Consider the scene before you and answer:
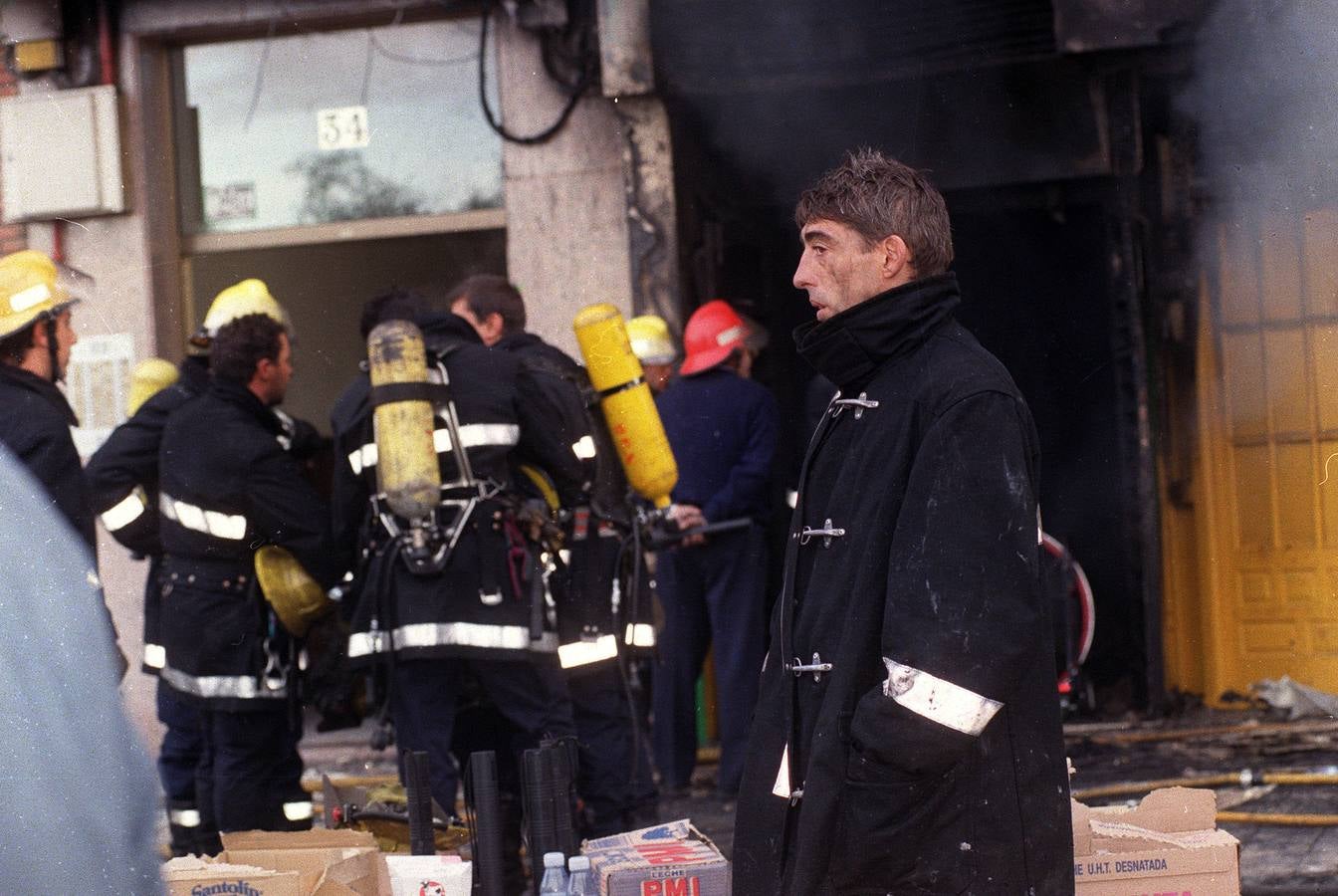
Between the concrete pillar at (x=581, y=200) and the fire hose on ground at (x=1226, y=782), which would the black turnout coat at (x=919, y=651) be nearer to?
the fire hose on ground at (x=1226, y=782)

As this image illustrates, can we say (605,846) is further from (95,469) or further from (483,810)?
(95,469)

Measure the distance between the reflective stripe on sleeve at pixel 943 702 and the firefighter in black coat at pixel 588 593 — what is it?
10.1 ft

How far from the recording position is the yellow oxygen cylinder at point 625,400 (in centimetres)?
602

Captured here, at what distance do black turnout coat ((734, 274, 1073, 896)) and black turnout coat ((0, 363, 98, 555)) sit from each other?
9.10 ft

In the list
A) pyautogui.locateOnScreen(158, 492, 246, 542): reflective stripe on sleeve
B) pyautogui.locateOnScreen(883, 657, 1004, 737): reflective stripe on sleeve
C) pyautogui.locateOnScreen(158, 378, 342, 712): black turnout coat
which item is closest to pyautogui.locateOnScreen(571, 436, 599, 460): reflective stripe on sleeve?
pyautogui.locateOnScreen(158, 378, 342, 712): black turnout coat

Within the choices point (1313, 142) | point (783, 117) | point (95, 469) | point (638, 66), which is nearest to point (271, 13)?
point (638, 66)

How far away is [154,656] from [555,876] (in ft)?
8.23

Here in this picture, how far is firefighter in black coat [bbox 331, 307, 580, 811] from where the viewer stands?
5.36 metres

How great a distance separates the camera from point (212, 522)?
5719 mm

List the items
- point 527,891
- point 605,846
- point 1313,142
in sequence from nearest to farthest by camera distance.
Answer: point 605,846 < point 527,891 < point 1313,142

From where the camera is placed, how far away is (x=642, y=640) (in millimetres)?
6141

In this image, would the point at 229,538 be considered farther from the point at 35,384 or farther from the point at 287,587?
the point at 35,384

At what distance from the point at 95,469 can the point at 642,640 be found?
200 centimetres

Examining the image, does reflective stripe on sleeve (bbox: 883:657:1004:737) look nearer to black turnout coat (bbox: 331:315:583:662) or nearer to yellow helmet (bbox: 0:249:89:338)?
black turnout coat (bbox: 331:315:583:662)
